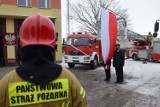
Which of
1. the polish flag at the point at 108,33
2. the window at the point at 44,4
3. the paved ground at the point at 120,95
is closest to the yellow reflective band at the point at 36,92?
the paved ground at the point at 120,95

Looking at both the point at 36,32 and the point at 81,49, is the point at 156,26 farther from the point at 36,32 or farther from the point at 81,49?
the point at 36,32

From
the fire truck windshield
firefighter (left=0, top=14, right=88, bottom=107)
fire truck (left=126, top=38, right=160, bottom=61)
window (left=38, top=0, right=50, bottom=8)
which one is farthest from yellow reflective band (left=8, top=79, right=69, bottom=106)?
window (left=38, top=0, right=50, bottom=8)

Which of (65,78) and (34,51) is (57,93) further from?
(34,51)

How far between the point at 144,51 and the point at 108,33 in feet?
47.6

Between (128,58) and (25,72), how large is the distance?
92.3 feet

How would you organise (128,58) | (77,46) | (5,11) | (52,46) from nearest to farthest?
(52,46) → (77,46) → (5,11) → (128,58)

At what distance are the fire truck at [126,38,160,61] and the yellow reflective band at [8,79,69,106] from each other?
21.9 metres

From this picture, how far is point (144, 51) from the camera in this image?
26109mm

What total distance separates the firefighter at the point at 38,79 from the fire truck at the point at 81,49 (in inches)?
652

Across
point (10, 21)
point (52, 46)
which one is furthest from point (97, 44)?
point (52, 46)

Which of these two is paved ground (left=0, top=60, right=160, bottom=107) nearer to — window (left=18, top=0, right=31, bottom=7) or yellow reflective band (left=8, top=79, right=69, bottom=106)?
yellow reflective band (left=8, top=79, right=69, bottom=106)

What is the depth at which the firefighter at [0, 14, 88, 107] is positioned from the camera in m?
1.97

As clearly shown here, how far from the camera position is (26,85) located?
1.97 metres

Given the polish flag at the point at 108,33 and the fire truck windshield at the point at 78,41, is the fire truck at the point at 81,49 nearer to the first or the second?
the fire truck windshield at the point at 78,41
